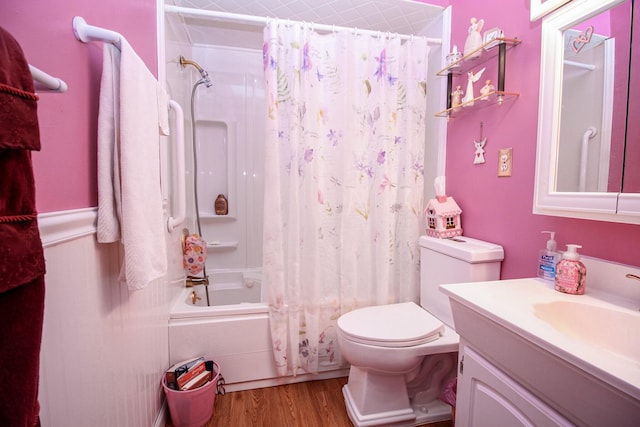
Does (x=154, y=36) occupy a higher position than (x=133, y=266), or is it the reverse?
(x=154, y=36)

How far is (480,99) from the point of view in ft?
4.43

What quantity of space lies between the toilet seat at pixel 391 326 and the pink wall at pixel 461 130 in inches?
17.6

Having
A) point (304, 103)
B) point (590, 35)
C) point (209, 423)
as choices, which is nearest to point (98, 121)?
point (304, 103)

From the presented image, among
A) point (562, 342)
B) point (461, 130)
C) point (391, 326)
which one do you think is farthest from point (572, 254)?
point (461, 130)

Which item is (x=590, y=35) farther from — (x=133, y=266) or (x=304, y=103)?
(x=133, y=266)

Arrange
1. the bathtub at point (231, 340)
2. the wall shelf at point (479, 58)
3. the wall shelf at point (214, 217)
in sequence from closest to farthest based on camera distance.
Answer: the wall shelf at point (479, 58), the bathtub at point (231, 340), the wall shelf at point (214, 217)

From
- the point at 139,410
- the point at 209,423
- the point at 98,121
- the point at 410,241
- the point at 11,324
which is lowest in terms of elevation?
the point at 209,423

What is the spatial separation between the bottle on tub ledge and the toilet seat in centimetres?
151

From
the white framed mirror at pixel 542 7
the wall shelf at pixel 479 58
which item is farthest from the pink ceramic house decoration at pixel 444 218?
the white framed mirror at pixel 542 7

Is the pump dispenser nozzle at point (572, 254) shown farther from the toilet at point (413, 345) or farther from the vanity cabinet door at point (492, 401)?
the vanity cabinet door at point (492, 401)

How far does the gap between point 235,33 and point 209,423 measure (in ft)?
8.09

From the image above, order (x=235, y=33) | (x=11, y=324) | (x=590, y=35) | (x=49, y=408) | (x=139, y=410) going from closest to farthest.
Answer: (x=11, y=324) → (x=49, y=408) → (x=590, y=35) → (x=139, y=410) → (x=235, y=33)

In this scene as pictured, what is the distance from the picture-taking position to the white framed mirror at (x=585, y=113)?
0.87m

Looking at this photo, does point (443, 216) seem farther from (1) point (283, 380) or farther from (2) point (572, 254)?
(1) point (283, 380)
